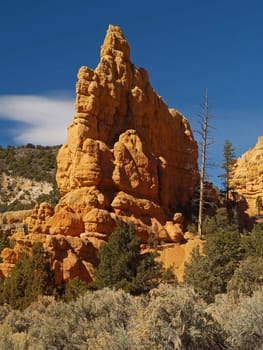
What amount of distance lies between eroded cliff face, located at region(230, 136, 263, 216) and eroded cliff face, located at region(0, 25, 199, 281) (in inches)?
258

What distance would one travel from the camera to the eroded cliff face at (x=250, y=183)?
47.6 meters

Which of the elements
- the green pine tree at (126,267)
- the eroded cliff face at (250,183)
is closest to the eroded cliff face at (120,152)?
the green pine tree at (126,267)

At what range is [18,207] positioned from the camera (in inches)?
2835

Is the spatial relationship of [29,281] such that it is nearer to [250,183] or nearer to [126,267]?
[126,267]

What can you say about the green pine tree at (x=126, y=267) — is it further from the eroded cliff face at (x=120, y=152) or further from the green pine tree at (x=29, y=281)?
the eroded cliff face at (x=120, y=152)

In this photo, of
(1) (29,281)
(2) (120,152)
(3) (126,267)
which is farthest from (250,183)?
(1) (29,281)

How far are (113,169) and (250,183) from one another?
742 inches

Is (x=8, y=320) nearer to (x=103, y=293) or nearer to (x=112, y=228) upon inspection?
(x=103, y=293)

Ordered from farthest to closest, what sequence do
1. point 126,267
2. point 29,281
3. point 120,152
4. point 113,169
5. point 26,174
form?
point 26,174 → point 120,152 → point 113,169 → point 126,267 → point 29,281

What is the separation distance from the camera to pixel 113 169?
3600cm

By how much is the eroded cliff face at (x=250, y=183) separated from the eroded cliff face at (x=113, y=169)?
6565mm

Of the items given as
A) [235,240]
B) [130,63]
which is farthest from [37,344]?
[130,63]

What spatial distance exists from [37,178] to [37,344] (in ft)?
274

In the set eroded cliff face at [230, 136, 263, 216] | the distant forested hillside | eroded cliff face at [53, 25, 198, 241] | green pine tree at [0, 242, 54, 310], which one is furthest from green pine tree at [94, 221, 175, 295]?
the distant forested hillside
